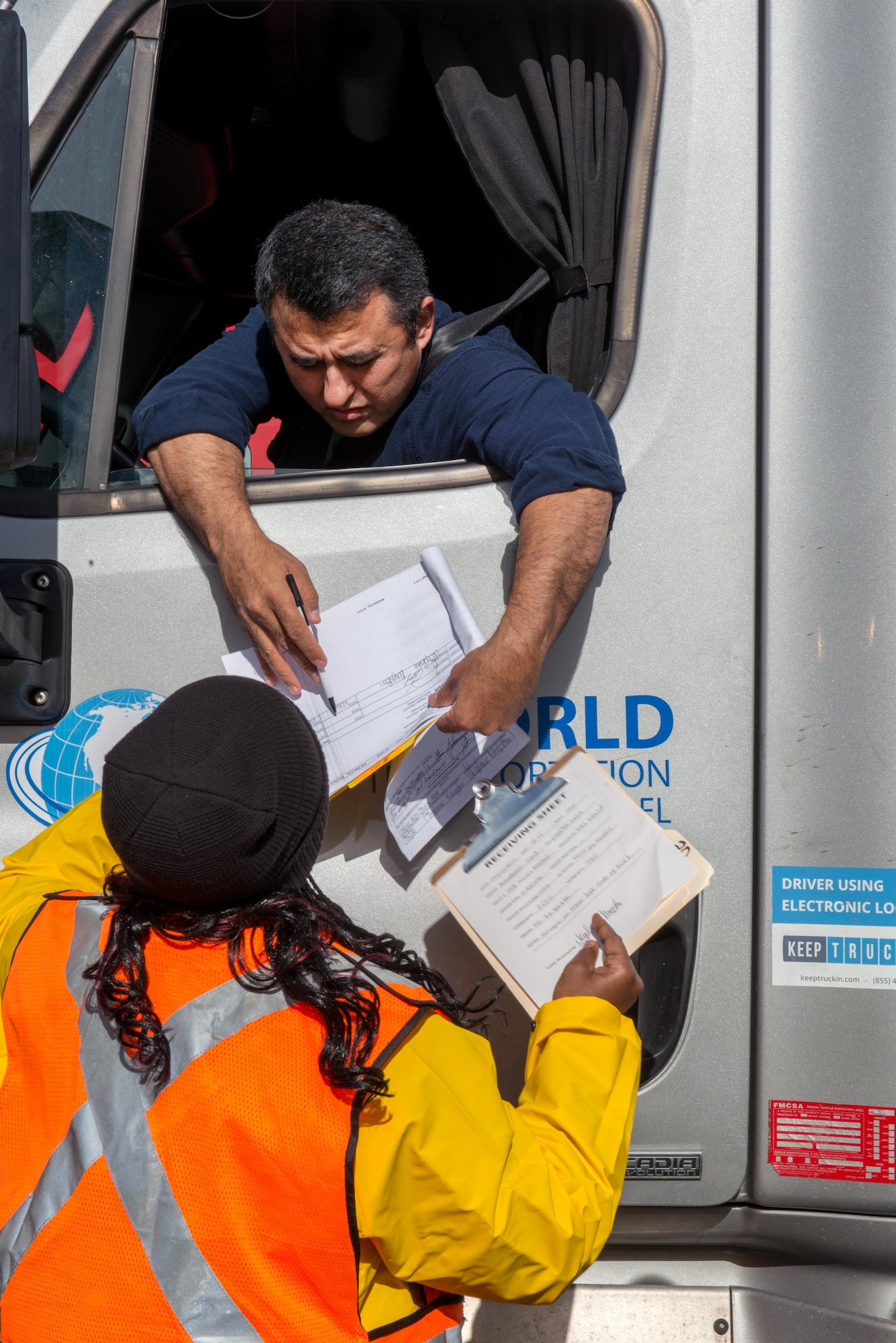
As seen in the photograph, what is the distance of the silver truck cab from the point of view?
57.4 inches

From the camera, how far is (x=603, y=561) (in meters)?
1.51

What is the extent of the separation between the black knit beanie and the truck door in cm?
47

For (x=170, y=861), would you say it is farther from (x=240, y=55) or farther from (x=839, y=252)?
(x=240, y=55)

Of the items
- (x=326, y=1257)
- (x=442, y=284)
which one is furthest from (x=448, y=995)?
(x=442, y=284)

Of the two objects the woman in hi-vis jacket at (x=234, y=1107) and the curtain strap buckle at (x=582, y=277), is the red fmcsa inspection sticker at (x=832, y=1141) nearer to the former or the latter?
the woman in hi-vis jacket at (x=234, y=1107)

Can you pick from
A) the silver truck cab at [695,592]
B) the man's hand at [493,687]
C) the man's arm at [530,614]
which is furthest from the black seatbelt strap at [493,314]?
the man's hand at [493,687]

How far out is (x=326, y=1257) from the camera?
102 centimetres

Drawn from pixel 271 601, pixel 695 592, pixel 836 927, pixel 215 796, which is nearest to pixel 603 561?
pixel 695 592

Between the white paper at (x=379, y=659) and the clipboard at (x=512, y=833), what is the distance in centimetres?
16

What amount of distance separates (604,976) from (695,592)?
533 millimetres

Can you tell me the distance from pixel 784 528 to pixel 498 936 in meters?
0.68

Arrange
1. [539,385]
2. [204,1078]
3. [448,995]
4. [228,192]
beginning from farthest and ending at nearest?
1. [228,192]
2. [539,385]
3. [448,995]
4. [204,1078]

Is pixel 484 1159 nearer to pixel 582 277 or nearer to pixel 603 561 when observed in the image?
pixel 603 561

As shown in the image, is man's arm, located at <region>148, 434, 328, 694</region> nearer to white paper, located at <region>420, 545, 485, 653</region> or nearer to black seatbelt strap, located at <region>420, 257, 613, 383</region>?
white paper, located at <region>420, 545, 485, 653</region>
